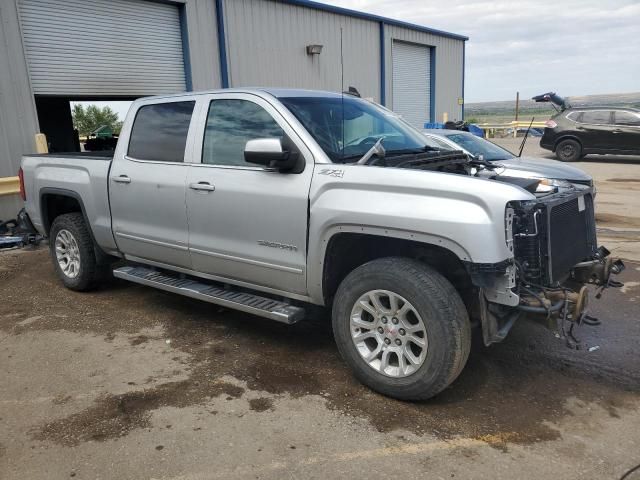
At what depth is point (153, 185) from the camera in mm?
4664

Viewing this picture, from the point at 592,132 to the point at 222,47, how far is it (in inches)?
477

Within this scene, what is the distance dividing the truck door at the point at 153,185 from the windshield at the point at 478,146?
5.11m

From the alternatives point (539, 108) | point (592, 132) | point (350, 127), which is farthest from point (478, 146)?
point (539, 108)

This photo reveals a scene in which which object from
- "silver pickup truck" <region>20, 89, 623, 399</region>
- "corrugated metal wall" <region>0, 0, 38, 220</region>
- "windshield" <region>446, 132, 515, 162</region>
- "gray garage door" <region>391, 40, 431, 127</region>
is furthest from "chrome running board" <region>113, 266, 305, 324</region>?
"gray garage door" <region>391, 40, 431, 127</region>

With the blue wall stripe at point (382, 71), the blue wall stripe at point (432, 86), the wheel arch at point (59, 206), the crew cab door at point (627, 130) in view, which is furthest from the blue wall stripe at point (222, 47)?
the crew cab door at point (627, 130)

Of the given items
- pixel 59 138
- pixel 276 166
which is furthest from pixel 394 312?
pixel 59 138

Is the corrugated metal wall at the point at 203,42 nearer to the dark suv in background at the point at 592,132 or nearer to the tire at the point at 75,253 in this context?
the tire at the point at 75,253

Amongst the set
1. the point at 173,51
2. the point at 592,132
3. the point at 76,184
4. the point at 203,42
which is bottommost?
the point at 592,132

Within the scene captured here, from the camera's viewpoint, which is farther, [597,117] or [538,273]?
[597,117]

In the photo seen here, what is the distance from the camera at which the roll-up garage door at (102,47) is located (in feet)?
32.2

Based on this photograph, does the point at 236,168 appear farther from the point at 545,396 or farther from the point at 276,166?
the point at 545,396

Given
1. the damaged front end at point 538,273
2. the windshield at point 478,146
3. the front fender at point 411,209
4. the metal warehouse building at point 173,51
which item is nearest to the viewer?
the front fender at point 411,209

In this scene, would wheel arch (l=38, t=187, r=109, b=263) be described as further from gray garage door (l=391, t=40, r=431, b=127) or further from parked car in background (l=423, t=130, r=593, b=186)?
gray garage door (l=391, t=40, r=431, b=127)

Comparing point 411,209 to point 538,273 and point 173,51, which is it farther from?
point 173,51
